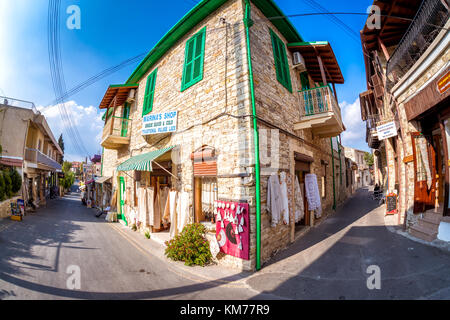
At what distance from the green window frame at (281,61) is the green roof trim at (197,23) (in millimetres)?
535

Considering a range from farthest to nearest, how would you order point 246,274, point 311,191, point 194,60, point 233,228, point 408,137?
point 311,191 < point 194,60 < point 408,137 < point 233,228 < point 246,274

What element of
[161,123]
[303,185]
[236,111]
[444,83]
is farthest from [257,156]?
[444,83]

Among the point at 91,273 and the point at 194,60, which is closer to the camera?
the point at 91,273

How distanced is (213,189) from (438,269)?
4.93 metres

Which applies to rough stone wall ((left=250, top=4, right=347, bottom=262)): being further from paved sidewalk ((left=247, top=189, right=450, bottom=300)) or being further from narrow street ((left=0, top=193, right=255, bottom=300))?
narrow street ((left=0, top=193, right=255, bottom=300))

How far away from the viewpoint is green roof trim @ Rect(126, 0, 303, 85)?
5892 millimetres

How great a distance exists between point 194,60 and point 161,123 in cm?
255

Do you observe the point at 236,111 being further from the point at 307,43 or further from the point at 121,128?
the point at 121,128

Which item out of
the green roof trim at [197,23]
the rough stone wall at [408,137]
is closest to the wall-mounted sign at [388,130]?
the rough stone wall at [408,137]

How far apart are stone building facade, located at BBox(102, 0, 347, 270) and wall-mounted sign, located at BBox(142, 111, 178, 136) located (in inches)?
10.4

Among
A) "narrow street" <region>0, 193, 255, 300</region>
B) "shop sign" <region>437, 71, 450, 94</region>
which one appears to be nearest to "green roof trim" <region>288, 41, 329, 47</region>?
"shop sign" <region>437, 71, 450, 94</region>

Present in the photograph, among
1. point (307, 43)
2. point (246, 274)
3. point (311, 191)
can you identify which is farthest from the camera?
point (311, 191)

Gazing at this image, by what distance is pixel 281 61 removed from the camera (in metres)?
6.74

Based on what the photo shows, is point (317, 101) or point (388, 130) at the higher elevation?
point (317, 101)
